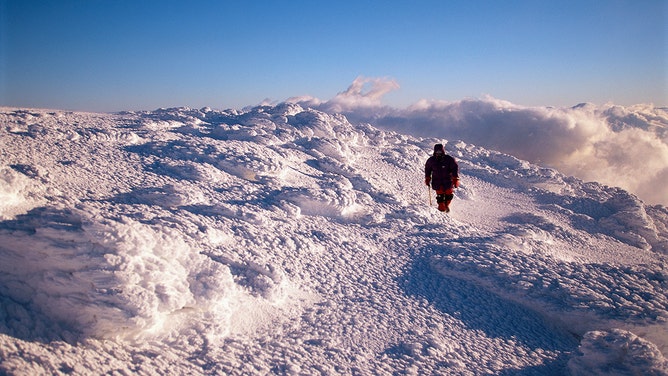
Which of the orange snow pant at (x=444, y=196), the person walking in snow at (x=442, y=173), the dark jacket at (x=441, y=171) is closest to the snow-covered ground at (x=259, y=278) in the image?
the orange snow pant at (x=444, y=196)

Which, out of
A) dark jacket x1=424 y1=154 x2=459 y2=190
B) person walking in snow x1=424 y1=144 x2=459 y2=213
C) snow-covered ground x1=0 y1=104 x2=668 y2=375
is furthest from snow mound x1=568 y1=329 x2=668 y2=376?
dark jacket x1=424 y1=154 x2=459 y2=190

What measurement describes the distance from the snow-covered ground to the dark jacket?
2.19 meters

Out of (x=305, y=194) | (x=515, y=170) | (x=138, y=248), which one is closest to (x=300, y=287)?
(x=138, y=248)

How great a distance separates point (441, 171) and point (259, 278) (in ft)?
18.4

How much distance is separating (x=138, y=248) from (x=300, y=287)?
3462mm

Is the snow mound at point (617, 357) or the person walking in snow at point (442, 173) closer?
the snow mound at point (617, 357)

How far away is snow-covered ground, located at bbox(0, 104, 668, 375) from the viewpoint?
5527 mm

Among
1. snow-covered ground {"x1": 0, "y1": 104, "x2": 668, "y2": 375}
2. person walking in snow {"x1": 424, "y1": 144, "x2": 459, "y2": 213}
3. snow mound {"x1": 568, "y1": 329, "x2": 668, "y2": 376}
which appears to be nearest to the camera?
snow-covered ground {"x1": 0, "y1": 104, "x2": 668, "y2": 375}

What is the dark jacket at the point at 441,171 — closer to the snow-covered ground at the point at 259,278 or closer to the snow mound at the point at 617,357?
the snow-covered ground at the point at 259,278

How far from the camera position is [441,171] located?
9445mm

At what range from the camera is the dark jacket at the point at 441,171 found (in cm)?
920

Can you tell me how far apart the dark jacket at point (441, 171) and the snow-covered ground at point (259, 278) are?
219 centimetres

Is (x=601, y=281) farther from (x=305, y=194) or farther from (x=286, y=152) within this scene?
(x=286, y=152)

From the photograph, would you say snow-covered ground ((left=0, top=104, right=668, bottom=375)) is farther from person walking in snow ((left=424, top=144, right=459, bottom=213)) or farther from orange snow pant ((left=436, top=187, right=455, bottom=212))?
person walking in snow ((left=424, top=144, right=459, bottom=213))
